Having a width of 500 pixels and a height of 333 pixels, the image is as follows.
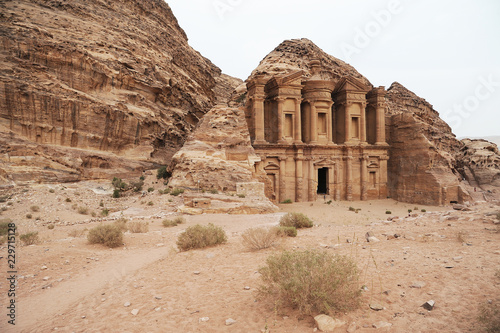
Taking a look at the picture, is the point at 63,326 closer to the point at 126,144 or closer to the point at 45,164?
the point at 45,164

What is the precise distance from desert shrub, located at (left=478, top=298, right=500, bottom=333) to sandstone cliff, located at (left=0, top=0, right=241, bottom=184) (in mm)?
22371

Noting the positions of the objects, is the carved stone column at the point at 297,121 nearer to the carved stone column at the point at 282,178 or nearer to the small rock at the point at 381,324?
the carved stone column at the point at 282,178

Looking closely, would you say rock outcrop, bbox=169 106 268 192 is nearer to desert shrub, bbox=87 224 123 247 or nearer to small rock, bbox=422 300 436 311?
desert shrub, bbox=87 224 123 247

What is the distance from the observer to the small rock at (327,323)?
11.2 feet

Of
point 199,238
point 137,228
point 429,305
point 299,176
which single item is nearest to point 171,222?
point 137,228

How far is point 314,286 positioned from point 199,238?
4.71 meters

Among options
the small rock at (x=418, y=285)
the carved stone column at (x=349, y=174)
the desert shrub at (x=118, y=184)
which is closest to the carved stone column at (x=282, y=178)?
the carved stone column at (x=349, y=174)

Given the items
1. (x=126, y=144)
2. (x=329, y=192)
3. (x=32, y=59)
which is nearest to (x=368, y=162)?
(x=329, y=192)

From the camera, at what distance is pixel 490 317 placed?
10.5 feet

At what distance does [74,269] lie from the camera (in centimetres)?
677

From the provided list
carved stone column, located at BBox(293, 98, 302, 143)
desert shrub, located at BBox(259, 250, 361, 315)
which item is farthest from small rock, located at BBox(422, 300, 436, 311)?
carved stone column, located at BBox(293, 98, 302, 143)

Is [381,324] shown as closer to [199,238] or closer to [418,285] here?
[418,285]

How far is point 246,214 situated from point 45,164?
1411 centimetres

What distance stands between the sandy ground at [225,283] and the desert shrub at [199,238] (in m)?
0.32
